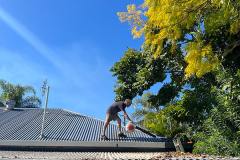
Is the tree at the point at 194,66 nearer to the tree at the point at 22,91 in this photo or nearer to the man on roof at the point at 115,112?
the man on roof at the point at 115,112

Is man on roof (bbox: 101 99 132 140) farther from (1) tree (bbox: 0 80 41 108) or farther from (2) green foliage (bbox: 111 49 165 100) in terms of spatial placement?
(1) tree (bbox: 0 80 41 108)

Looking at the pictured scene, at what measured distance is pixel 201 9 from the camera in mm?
12125

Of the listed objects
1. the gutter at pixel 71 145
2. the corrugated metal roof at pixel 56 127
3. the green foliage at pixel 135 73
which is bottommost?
the gutter at pixel 71 145

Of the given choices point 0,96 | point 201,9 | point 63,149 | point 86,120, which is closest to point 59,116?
point 86,120

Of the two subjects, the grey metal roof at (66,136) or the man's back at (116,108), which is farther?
the man's back at (116,108)

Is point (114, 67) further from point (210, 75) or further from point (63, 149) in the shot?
point (63, 149)

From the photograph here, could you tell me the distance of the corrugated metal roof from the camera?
16453 mm

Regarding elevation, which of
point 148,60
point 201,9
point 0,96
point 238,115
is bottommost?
point 238,115

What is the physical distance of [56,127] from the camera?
17.9m

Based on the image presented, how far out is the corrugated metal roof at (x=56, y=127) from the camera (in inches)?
648

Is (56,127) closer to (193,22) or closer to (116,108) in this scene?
(116,108)

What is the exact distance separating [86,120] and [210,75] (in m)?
5.66

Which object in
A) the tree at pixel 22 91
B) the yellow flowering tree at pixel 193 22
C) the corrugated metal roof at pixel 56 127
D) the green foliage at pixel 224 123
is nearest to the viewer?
the yellow flowering tree at pixel 193 22

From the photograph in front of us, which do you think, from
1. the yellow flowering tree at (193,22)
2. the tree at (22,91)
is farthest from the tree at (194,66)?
the tree at (22,91)
